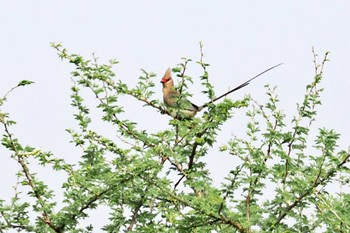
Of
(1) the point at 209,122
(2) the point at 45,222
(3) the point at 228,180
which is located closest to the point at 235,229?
(3) the point at 228,180

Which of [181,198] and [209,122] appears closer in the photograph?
[181,198]

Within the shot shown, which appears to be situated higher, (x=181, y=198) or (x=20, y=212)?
(x=20, y=212)

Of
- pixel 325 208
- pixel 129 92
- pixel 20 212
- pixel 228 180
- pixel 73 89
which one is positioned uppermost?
pixel 73 89

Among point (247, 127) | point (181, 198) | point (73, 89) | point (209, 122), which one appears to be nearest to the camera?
point (181, 198)

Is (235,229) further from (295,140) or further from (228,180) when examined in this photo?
(295,140)

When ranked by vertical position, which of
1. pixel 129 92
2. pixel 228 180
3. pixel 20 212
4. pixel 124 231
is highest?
pixel 129 92

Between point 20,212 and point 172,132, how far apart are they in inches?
64.9

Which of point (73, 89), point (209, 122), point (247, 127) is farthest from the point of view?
point (73, 89)

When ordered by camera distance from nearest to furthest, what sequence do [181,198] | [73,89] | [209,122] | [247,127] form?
[181,198] → [209,122] → [247,127] → [73,89]

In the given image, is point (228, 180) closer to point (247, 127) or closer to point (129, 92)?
point (247, 127)

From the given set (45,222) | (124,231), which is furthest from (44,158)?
(124,231)

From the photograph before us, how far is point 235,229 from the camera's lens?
21.8 feet

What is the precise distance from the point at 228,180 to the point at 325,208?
822 mm

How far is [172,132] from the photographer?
22.5ft
